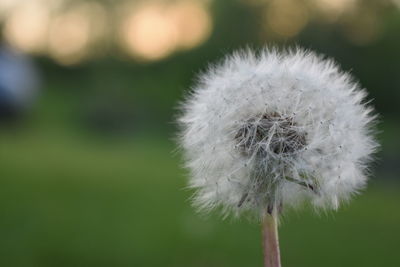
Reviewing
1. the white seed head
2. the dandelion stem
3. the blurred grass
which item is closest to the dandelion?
the white seed head

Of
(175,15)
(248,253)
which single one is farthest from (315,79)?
(175,15)

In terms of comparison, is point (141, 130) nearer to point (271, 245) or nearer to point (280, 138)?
point (280, 138)

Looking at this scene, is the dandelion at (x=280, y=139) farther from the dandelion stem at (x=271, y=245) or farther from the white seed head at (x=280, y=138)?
the dandelion stem at (x=271, y=245)

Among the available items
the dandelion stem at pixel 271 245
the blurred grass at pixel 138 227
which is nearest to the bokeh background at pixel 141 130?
the blurred grass at pixel 138 227

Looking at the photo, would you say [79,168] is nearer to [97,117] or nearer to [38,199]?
[38,199]

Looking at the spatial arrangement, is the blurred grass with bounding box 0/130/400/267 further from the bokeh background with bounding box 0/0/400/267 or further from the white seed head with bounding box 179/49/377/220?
the white seed head with bounding box 179/49/377/220
